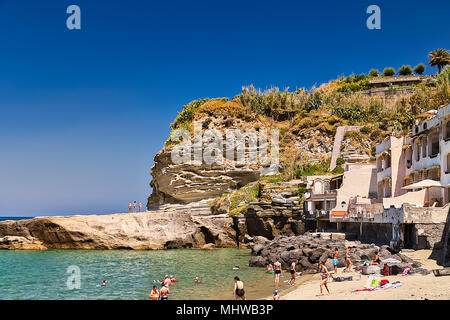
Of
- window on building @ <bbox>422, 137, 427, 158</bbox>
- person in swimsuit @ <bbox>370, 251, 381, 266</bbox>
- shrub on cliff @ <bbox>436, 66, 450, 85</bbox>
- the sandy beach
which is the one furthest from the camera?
shrub on cliff @ <bbox>436, 66, 450, 85</bbox>

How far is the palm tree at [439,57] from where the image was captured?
73.1 meters

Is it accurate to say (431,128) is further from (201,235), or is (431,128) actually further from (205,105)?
(205,105)

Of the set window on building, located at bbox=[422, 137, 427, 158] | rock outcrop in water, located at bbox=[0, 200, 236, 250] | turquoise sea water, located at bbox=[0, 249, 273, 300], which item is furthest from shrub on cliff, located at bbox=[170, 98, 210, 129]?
window on building, located at bbox=[422, 137, 427, 158]

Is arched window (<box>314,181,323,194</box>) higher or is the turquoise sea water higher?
arched window (<box>314,181,323,194</box>)

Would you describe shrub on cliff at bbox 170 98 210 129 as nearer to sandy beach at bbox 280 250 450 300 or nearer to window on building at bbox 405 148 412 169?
window on building at bbox 405 148 412 169

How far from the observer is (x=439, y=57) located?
73062mm

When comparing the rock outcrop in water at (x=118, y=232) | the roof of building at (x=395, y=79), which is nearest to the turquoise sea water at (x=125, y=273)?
the rock outcrop in water at (x=118, y=232)

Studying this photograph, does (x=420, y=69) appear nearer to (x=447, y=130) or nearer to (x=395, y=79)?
(x=395, y=79)

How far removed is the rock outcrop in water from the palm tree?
1894 inches

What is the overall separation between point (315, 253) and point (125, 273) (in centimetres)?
1287

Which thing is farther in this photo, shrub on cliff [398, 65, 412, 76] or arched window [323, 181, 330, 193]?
shrub on cliff [398, 65, 412, 76]

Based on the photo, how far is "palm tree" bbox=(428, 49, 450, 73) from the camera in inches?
2876
